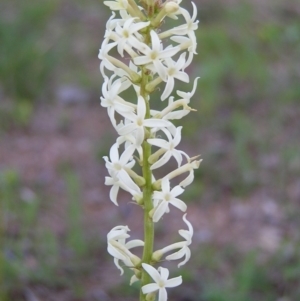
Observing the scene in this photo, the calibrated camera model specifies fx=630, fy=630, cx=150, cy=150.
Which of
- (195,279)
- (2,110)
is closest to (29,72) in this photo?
(2,110)

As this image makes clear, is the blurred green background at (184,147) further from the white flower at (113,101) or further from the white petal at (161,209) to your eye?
the white flower at (113,101)

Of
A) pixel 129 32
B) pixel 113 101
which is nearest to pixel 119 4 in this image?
pixel 129 32

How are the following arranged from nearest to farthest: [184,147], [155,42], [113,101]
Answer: [155,42]
[113,101]
[184,147]

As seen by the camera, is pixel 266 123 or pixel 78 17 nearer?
pixel 266 123

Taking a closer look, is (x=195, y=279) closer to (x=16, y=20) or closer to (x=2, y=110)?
(x=2, y=110)

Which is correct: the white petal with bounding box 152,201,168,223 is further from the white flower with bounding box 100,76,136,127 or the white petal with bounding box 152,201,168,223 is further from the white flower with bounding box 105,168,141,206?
the white flower with bounding box 100,76,136,127

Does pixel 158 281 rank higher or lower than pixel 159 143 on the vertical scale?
lower

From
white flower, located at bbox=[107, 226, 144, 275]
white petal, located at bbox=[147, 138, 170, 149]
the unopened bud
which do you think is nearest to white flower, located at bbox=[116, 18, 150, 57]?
the unopened bud

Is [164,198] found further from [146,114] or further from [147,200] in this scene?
[146,114]
